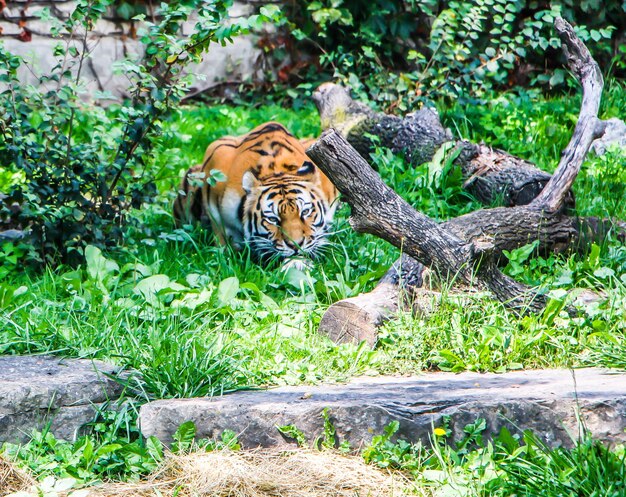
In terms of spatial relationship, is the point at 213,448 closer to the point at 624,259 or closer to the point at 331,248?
the point at 331,248

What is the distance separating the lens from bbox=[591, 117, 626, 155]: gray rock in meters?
7.21

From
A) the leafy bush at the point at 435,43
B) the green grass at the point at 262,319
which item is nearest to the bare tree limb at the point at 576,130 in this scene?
the green grass at the point at 262,319

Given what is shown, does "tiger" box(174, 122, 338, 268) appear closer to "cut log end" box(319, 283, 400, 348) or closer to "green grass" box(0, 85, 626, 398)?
"green grass" box(0, 85, 626, 398)

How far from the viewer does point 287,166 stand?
612 cm

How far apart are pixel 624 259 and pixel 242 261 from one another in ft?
8.06

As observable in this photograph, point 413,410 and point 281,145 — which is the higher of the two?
point 281,145

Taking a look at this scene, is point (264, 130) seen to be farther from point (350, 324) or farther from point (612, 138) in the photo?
point (612, 138)

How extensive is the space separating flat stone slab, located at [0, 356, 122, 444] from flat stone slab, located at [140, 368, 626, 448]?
34 cm

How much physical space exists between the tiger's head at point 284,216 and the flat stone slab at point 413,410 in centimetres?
209

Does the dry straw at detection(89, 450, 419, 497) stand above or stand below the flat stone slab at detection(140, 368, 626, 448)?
below

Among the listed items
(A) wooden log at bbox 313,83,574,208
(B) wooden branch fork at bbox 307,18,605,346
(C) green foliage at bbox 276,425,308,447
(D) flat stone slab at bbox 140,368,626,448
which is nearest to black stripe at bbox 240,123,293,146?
(A) wooden log at bbox 313,83,574,208

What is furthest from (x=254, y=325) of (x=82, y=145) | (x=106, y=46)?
(x=106, y=46)

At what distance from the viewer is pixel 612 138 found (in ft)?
24.2

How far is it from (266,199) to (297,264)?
667mm
